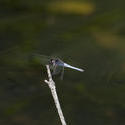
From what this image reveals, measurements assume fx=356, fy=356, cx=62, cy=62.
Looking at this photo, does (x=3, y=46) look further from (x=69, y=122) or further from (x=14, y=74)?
(x=69, y=122)

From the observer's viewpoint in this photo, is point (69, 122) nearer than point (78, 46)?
Yes

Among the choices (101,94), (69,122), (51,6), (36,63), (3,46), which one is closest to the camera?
(69,122)

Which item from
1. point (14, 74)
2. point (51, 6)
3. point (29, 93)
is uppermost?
point (51, 6)

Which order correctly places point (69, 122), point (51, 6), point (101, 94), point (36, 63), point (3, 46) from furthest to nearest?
point (51, 6)
point (3, 46)
point (36, 63)
point (101, 94)
point (69, 122)

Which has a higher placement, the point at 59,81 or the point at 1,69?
the point at 1,69

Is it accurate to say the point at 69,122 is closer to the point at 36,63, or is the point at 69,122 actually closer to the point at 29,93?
the point at 29,93

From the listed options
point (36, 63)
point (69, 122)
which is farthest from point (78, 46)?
point (69, 122)
